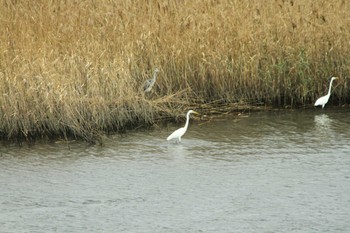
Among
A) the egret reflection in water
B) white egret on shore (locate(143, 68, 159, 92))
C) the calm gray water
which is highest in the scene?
white egret on shore (locate(143, 68, 159, 92))

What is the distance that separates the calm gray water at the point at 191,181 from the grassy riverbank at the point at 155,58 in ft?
1.05

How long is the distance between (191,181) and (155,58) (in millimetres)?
2627

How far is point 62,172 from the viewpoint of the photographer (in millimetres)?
7578

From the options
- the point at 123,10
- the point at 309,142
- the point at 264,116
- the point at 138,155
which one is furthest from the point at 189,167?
the point at 123,10

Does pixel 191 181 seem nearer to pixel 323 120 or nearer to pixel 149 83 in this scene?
pixel 149 83

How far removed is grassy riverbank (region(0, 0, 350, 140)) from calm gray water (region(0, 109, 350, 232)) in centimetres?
32

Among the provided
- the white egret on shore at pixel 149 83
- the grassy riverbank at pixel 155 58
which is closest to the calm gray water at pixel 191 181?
the grassy riverbank at pixel 155 58

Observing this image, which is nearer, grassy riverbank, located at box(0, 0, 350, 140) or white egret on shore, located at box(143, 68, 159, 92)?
grassy riverbank, located at box(0, 0, 350, 140)

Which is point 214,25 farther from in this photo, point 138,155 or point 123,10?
point 138,155

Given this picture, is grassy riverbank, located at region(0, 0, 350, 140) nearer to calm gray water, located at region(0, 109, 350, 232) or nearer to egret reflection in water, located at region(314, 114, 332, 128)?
calm gray water, located at region(0, 109, 350, 232)

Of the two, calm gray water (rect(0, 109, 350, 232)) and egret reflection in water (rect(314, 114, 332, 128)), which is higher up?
egret reflection in water (rect(314, 114, 332, 128))

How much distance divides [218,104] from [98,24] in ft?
4.91

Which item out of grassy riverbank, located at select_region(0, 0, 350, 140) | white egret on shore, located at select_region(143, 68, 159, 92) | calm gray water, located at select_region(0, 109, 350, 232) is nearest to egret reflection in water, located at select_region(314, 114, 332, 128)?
calm gray water, located at select_region(0, 109, 350, 232)

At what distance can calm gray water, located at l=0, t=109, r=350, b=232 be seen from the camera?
20.5 feet
